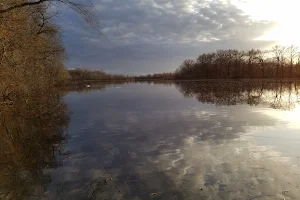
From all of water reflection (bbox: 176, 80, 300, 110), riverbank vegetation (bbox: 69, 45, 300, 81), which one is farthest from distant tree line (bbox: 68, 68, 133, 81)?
water reflection (bbox: 176, 80, 300, 110)

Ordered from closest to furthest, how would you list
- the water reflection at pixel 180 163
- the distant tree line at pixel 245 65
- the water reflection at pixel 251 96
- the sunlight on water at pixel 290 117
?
the water reflection at pixel 180 163 → the sunlight on water at pixel 290 117 → the water reflection at pixel 251 96 → the distant tree line at pixel 245 65

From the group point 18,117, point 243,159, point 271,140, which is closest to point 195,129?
→ point 271,140

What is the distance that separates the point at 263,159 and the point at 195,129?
5.25 metres

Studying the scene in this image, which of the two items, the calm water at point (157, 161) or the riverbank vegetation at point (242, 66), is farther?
the riverbank vegetation at point (242, 66)

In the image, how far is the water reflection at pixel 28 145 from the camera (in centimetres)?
769

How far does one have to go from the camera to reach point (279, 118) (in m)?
16.4

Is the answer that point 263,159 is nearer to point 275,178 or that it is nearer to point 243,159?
point 243,159

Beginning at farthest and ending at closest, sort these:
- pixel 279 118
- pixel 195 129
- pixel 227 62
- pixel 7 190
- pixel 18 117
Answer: pixel 227 62, pixel 18 117, pixel 279 118, pixel 195 129, pixel 7 190

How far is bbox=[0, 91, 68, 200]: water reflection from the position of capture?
769 centimetres

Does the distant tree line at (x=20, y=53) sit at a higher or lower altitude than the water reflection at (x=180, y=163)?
higher

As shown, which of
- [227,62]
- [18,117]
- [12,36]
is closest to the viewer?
[12,36]

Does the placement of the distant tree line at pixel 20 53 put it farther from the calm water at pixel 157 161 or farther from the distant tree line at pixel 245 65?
the distant tree line at pixel 245 65

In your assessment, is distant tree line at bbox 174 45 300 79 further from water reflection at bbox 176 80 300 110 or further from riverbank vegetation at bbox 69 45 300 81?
water reflection at bbox 176 80 300 110

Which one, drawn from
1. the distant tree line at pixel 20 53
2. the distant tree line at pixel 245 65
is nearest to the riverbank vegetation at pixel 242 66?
the distant tree line at pixel 245 65
